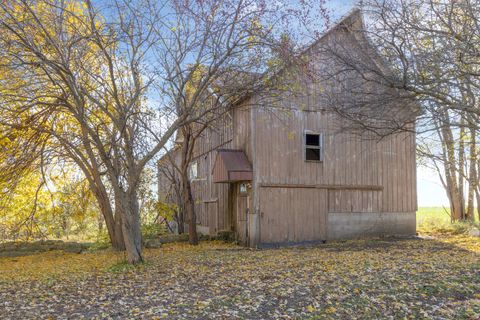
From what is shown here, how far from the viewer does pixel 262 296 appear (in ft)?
23.5

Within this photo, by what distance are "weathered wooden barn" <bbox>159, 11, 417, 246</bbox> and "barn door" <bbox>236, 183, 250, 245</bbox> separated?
35mm

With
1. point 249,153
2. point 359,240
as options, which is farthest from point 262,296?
point 359,240

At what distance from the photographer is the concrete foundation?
15734mm

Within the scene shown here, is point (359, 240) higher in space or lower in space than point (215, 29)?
lower

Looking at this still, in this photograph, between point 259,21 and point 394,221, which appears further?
point 394,221

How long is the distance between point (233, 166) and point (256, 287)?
6.77 meters

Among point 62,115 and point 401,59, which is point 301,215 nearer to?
point 401,59

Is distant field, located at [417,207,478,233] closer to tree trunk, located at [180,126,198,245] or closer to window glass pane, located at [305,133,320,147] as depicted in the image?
window glass pane, located at [305,133,320,147]

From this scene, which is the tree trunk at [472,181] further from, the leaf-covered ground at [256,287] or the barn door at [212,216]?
the barn door at [212,216]

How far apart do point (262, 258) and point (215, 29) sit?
20.0 ft

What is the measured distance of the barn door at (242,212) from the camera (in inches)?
588

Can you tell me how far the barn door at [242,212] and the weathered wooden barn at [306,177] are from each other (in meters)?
0.03

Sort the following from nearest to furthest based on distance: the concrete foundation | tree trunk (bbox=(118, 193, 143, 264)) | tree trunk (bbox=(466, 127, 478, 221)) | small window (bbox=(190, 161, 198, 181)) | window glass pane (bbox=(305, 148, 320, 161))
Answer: tree trunk (bbox=(118, 193, 143, 264)) → the concrete foundation → window glass pane (bbox=(305, 148, 320, 161)) → tree trunk (bbox=(466, 127, 478, 221)) → small window (bbox=(190, 161, 198, 181))

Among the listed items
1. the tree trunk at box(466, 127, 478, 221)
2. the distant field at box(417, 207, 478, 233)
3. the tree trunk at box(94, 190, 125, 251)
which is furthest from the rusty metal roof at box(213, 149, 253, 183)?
the tree trunk at box(466, 127, 478, 221)
